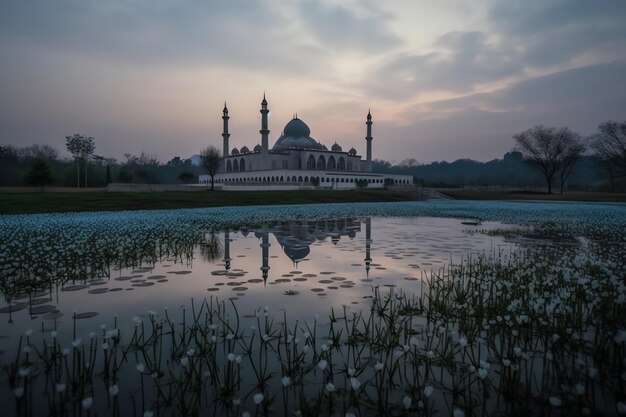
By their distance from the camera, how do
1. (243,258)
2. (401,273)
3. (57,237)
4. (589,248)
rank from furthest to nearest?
(57,237), (589,248), (243,258), (401,273)

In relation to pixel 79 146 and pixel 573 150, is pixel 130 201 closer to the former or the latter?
pixel 79 146

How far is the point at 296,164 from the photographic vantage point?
91188mm

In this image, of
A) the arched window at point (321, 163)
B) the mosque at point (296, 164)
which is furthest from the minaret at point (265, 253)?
the arched window at point (321, 163)

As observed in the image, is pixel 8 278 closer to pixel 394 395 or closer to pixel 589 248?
pixel 394 395

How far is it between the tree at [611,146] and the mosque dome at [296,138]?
56.4 metres

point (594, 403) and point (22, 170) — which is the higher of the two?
point (22, 170)

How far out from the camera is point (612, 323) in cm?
520

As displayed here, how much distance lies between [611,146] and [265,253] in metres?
65.9

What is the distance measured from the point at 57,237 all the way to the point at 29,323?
943 centimetres

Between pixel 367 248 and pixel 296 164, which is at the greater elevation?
pixel 296 164

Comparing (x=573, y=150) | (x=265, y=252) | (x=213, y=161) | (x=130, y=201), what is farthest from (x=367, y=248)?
(x=573, y=150)

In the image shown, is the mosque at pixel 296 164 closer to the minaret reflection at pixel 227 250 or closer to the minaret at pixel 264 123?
the minaret at pixel 264 123

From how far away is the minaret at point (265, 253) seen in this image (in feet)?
28.8

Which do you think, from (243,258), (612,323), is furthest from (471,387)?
(243,258)
